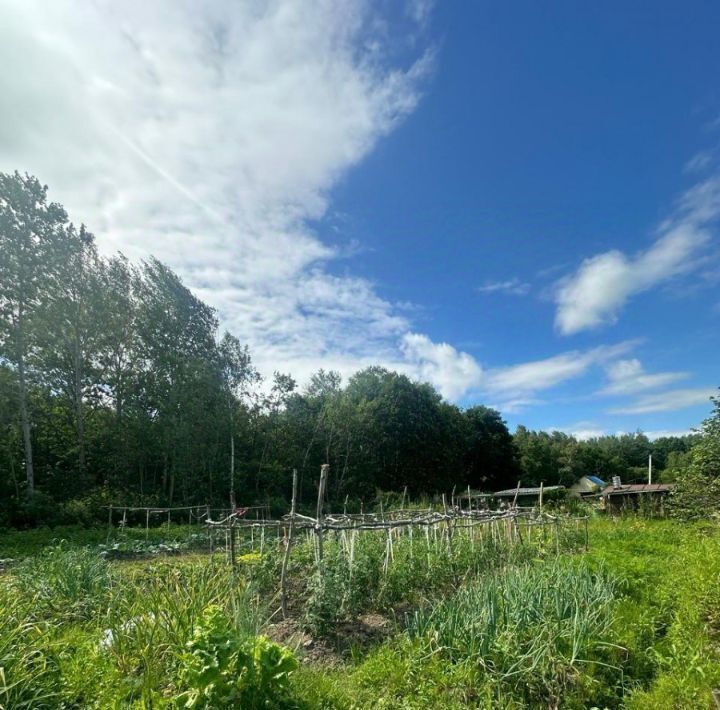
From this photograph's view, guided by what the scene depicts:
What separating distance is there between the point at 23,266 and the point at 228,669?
17476mm

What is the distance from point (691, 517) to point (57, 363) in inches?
820

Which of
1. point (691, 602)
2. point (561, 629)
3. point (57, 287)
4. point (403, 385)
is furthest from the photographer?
point (403, 385)

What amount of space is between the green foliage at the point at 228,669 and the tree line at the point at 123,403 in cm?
1086

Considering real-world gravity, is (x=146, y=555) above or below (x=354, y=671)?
below

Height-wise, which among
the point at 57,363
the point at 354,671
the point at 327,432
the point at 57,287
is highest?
the point at 57,287

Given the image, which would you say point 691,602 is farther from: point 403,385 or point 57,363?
point 403,385

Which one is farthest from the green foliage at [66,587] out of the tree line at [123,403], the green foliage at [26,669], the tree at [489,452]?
the tree at [489,452]

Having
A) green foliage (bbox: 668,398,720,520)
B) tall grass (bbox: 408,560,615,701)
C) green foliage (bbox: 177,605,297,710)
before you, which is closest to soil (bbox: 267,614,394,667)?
tall grass (bbox: 408,560,615,701)

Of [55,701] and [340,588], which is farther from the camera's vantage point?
[340,588]

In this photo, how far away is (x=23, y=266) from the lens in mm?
15961

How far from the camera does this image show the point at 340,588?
478 centimetres

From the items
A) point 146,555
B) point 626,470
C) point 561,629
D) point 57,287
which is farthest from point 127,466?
point 626,470

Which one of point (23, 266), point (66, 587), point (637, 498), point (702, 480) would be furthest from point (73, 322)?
point (637, 498)

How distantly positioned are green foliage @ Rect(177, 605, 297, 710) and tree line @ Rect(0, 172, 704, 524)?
10856 millimetres
